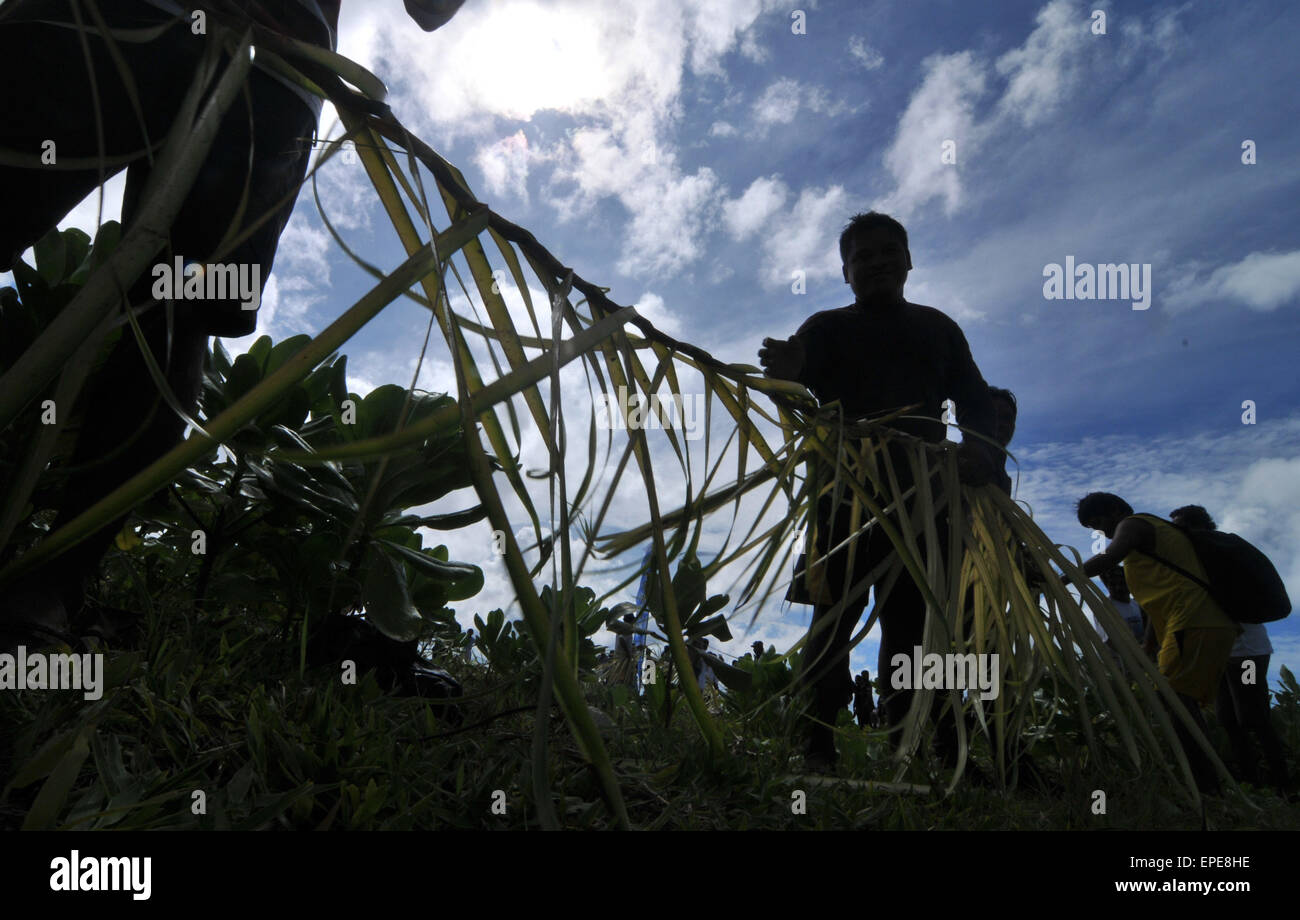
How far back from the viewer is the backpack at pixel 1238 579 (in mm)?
Result: 2998

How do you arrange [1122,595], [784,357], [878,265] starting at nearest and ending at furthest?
[784,357]
[878,265]
[1122,595]

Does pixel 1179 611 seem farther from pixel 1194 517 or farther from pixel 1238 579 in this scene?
pixel 1194 517

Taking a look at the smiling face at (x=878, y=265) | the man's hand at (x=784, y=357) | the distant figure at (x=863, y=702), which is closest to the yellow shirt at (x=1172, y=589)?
the distant figure at (x=863, y=702)

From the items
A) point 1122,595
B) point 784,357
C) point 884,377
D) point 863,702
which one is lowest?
point 863,702

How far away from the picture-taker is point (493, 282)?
634 mm

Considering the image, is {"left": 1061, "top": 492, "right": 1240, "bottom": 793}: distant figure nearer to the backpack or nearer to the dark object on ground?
the backpack

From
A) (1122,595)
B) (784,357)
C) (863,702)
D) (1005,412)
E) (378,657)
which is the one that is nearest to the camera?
(784,357)

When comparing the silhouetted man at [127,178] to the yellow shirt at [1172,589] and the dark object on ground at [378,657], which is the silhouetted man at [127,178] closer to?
the dark object on ground at [378,657]

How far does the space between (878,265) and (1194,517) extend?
9.47 ft

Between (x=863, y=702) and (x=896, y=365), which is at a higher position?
(x=896, y=365)

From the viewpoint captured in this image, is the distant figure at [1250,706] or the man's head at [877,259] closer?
the man's head at [877,259]

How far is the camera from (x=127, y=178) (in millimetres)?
1060

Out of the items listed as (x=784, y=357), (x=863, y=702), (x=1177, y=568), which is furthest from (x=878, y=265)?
(x=863, y=702)

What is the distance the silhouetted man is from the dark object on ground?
453 millimetres
